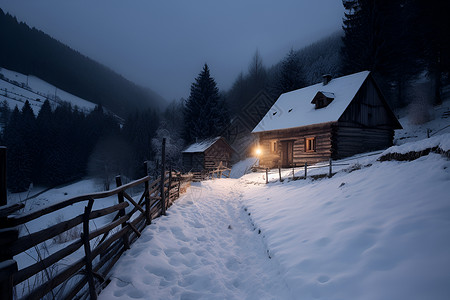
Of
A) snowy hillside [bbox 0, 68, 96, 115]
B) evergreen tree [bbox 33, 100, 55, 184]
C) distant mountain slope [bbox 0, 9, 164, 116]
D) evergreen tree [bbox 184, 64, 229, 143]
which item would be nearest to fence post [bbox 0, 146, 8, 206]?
evergreen tree [bbox 184, 64, 229, 143]

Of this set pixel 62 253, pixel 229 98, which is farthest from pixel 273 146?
pixel 229 98

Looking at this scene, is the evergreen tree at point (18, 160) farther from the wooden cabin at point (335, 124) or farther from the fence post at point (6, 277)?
the fence post at point (6, 277)

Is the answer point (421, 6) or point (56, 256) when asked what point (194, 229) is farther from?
point (421, 6)

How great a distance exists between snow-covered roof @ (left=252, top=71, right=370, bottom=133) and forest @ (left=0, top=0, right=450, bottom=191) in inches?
329

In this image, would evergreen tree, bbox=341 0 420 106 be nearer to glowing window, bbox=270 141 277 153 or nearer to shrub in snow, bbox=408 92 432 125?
shrub in snow, bbox=408 92 432 125

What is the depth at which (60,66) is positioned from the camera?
104938mm

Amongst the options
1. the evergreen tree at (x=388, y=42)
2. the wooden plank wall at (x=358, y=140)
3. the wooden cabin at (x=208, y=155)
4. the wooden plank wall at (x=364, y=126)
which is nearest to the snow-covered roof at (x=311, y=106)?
the wooden plank wall at (x=364, y=126)

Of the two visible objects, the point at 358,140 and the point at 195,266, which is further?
the point at 358,140

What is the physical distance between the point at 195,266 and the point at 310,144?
15895 millimetres

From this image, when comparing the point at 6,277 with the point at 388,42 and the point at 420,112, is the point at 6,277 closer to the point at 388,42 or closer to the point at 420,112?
the point at 420,112

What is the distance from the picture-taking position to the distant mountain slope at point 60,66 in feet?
312

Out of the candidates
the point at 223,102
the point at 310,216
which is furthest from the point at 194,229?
the point at 223,102

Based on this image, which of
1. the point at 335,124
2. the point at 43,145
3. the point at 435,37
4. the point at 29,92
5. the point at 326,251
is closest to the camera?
the point at 326,251

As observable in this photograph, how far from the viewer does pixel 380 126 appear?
17.3 m
